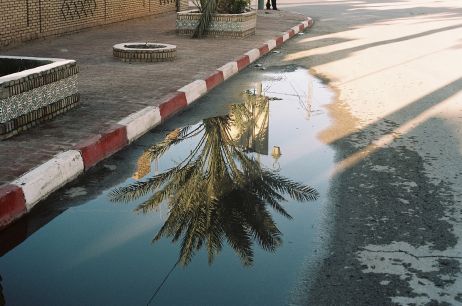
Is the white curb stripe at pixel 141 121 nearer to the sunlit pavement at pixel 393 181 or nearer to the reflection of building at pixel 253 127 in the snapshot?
the reflection of building at pixel 253 127

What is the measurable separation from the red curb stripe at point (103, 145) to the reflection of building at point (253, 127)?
1.11 m

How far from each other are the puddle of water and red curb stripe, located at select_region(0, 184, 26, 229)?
0.10 m

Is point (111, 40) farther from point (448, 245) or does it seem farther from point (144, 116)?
point (448, 245)

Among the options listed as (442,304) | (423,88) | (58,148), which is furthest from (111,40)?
(442,304)

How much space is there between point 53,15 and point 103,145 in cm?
969

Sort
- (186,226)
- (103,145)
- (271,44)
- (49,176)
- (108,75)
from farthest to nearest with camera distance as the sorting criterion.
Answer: (271,44), (108,75), (103,145), (49,176), (186,226)

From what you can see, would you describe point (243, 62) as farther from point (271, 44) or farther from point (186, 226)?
point (186, 226)

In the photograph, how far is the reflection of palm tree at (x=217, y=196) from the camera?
13.9 feet

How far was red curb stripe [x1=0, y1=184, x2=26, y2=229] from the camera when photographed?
4.50 m

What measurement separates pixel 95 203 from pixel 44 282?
1343 mm

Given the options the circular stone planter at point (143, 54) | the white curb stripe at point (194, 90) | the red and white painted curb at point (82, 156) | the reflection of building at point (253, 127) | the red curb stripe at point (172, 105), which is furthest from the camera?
the circular stone planter at point (143, 54)

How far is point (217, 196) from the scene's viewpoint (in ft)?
16.3

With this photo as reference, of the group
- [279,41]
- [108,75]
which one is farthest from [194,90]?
[279,41]

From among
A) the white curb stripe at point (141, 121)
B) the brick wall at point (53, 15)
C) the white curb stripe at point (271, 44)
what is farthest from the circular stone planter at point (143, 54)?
the white curb stripe at point (141, 121)
